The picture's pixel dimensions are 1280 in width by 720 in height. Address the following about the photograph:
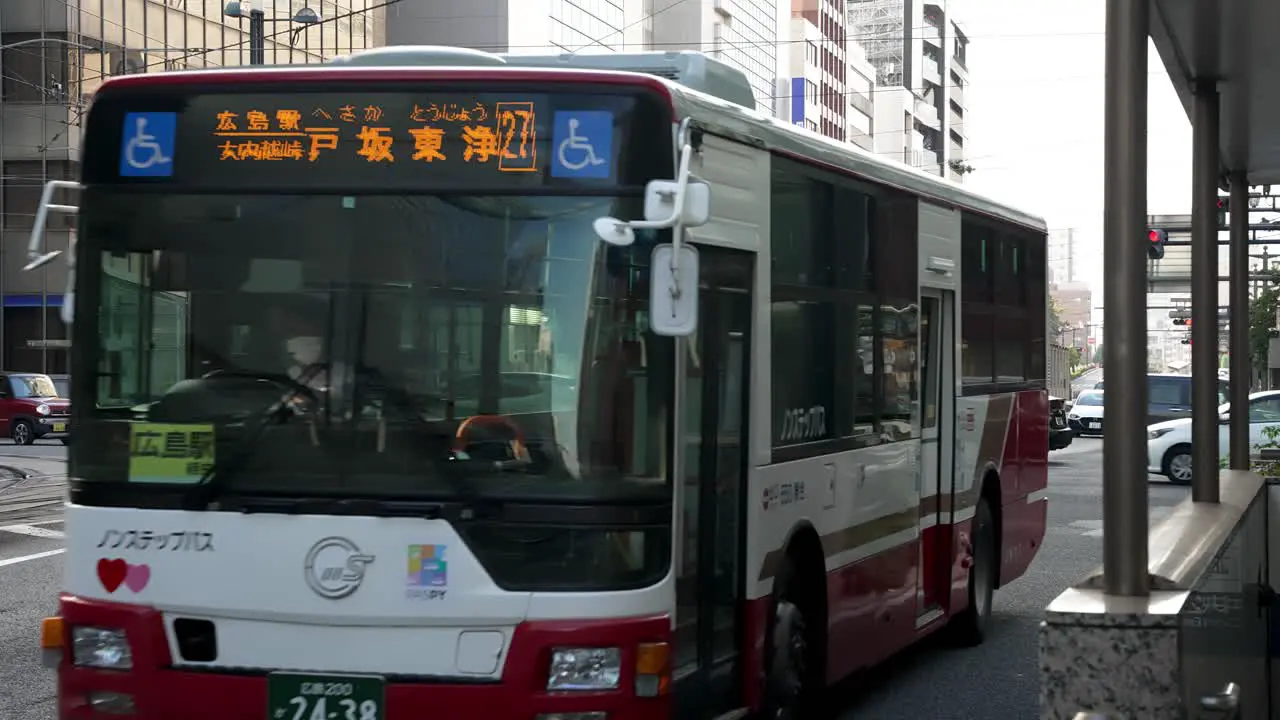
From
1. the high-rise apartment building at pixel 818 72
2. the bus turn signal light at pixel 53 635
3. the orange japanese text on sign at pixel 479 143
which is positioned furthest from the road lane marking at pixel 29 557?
the high-rise apartment building at pixel 818 72

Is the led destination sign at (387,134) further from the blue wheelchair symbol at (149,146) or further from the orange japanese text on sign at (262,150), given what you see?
the blue wheelchair symbol at (149,146)

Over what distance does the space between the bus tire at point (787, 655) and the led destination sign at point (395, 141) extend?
225 cm

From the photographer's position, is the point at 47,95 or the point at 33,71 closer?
the point at 33,71

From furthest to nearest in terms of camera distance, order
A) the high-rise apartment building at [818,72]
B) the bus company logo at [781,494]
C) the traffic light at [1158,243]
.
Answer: the high-rise apartment building at [818,72], the traffic light at [1158,243], the bus company logo at [781,494]

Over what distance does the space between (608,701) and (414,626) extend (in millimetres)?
676

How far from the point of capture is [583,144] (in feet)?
19.1

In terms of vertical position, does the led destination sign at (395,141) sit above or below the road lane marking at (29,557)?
above

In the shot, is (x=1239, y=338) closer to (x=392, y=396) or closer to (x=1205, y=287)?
(x=1205, y=287)

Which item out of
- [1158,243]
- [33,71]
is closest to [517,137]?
[1158,243]

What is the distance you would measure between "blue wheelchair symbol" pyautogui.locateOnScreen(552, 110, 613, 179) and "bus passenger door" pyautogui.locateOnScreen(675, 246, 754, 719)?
0.75 m

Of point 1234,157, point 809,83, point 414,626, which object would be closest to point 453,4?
point 809,83

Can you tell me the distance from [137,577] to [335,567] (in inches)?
28.9

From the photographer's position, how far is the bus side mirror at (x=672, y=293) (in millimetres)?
5582

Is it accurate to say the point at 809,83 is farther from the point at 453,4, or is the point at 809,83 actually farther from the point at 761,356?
the point at 761,356
